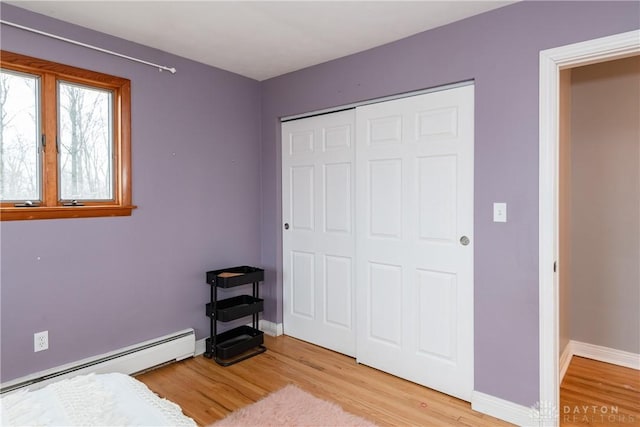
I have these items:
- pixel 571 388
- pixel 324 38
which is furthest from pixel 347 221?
pixel 571 388

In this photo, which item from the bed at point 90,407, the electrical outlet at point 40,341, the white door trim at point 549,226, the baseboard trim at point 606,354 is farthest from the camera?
the baseboard trim at point 606,354

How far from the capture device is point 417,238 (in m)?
2.65

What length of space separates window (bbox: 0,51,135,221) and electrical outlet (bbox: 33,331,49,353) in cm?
72

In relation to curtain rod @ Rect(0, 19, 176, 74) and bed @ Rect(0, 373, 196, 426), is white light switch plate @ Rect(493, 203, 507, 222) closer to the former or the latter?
bed @ Rect(0, 373, 196, 426)

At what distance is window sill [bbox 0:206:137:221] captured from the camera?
2205mm

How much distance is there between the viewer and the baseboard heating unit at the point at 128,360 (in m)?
2.29

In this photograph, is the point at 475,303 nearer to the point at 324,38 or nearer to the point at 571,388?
the point at 571,388

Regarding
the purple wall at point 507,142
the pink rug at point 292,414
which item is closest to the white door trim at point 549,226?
the purple wall at point 507,142

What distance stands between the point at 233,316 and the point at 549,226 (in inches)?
89.5

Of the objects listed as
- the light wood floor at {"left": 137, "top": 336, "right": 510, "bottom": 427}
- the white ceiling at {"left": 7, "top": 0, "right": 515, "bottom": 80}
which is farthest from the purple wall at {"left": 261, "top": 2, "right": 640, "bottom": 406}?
the light wood floor at {"left": 137, "top": 336, "right": 510, "bottom": 427}

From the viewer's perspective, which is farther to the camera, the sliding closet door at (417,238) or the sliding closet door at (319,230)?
the sliding closet door at (319,230)

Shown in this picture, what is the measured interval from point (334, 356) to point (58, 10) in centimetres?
302

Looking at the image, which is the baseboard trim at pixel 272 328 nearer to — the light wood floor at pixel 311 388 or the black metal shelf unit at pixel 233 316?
the black metal shelf unit at pixel 233 316

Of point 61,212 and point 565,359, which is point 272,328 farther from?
point 565,359
